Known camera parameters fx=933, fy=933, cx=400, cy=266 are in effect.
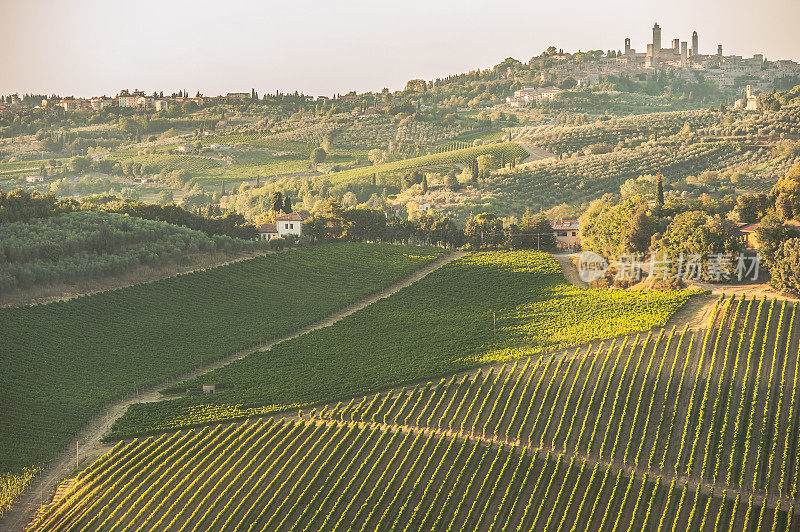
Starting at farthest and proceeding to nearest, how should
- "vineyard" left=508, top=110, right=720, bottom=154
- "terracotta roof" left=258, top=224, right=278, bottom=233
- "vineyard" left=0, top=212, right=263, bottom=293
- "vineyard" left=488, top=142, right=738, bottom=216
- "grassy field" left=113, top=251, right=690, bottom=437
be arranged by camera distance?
"vineyard" left=508, top=110, right=720, bottom=154
"vineyard" left=488, top=142, right=738, bottom=216
"terracotta roof" left=258, top=224, right=278, bottom=233
"vineyard" left=0, top=212, right=263, bottom=293
"grassy field" left=113, top=251, right=690, bottom=437

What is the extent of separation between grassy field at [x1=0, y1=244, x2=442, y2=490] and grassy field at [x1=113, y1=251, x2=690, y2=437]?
8.28ft

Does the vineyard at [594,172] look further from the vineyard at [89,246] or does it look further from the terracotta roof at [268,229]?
the vineyard at [89,246]

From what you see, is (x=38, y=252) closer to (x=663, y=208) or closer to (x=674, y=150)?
(x=663, y=208)

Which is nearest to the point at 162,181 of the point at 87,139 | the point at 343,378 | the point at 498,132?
the point at 87,139

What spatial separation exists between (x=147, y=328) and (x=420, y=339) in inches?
623

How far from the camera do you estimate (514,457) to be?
37.5 meters

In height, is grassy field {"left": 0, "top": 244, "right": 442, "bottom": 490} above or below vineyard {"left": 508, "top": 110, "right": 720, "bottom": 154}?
Answer: below

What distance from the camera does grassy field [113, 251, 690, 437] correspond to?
144 feet

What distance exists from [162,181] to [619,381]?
10796cm

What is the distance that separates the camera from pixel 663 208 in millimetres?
67312

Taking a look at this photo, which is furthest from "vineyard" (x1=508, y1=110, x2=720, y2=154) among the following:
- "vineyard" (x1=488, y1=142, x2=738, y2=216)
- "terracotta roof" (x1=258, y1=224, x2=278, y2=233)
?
"terracotta roof" (x1=258, y1=224, x2=278, y2=233)

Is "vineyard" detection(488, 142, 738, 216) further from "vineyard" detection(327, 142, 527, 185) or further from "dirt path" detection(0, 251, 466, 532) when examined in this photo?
"dirt path" detection(0, 251, 466, 532)
